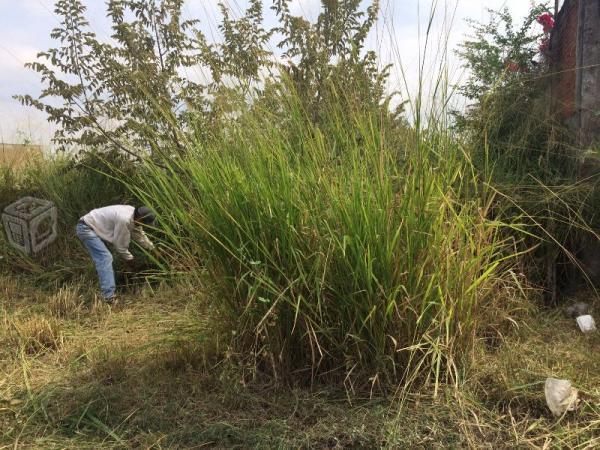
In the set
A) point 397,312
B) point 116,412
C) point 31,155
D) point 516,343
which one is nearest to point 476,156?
point 516,343

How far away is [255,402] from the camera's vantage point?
2.49 meters

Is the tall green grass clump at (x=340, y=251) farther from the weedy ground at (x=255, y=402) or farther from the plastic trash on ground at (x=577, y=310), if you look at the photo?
the plastic trash on ground at (x=577, y=310)

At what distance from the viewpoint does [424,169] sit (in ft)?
7.89

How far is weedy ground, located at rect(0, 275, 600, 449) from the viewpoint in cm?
219

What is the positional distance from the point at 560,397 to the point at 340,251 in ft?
3.84

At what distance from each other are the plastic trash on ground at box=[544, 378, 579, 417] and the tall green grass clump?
40 cm

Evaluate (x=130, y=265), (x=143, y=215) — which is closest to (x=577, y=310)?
(x=143, y=215)

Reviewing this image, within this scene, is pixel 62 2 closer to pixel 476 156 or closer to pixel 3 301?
pixel 3 301

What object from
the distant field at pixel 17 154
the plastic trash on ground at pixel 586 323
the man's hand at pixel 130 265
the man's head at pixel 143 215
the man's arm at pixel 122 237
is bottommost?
the plastic trash on ground at pixel 586 323

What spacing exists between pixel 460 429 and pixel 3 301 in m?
4.46

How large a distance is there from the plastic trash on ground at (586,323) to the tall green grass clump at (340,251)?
102 cm

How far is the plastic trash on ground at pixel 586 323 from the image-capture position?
3.20m

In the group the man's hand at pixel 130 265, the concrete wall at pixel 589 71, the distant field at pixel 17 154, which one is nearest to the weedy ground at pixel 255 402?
the concrete wall at pixel 589 71

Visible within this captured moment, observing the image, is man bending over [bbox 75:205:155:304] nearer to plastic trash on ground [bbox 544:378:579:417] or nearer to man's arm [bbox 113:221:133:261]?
man's arm [bbox 113:221:133:261]
